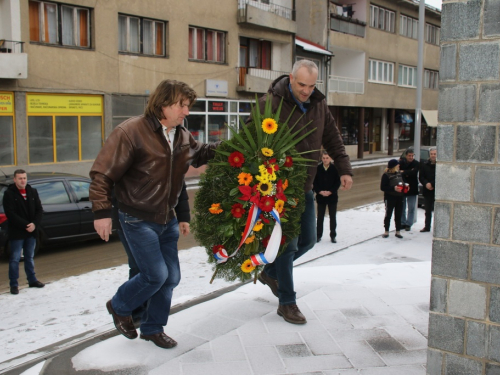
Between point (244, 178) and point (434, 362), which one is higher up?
point (244, 178)

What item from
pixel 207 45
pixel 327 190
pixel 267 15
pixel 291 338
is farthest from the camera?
pixel 267 15

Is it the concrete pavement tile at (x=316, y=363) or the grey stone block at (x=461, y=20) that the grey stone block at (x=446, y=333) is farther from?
the grey stone block at (x=461, y=20)

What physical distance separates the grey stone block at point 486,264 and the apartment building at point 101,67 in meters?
17.0

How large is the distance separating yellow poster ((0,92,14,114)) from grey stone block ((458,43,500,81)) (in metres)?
17.4

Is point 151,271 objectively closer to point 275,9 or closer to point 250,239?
point 250,239

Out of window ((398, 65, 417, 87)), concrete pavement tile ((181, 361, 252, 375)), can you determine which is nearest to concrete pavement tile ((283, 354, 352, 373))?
concrete pavement tile ((181, 361, 252, 375))

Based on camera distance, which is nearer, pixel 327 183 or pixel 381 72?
pixel 327 183

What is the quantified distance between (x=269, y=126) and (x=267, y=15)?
24433 mm

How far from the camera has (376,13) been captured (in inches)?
1524

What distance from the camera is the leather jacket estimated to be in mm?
3879

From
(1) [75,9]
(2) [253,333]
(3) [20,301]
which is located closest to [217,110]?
(1) [75,9]

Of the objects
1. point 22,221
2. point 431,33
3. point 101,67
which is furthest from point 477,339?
point 431,33

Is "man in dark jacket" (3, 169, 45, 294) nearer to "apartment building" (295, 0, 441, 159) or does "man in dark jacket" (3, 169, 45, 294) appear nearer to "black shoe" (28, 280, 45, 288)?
"black shoe" (28, 280, 45, 288)

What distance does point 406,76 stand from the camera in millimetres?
42938
